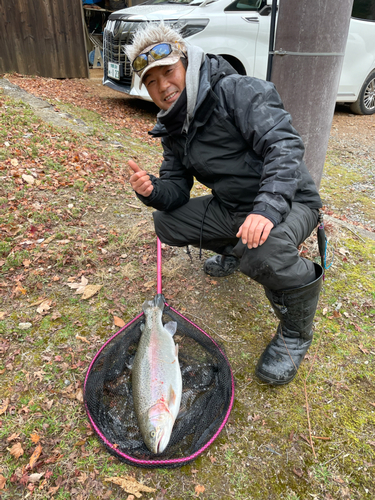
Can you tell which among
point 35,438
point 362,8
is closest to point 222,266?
point 35,438

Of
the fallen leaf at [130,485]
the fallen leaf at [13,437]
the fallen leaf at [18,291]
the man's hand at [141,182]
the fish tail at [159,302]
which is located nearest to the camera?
the fallen leaf at [130,485]

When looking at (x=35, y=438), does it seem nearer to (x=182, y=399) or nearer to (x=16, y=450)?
(x=16, y=450)

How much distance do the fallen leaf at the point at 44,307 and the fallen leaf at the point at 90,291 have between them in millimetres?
296

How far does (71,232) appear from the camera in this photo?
3896 mm

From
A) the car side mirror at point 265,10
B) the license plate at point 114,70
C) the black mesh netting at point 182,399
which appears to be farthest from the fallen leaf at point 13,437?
the car side mirror at point 265,10

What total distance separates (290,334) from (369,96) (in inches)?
376

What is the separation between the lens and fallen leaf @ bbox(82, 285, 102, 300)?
10.2 ft

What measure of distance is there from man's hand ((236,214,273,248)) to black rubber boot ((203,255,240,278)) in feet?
4.08

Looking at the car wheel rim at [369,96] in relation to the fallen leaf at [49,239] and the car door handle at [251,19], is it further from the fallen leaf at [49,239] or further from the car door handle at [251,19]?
the fallen leaf at [49,239]

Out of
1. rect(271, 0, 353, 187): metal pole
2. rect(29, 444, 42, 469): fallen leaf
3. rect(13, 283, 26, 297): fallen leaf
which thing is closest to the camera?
rect(29, 444, 42, 469): fallen leaf

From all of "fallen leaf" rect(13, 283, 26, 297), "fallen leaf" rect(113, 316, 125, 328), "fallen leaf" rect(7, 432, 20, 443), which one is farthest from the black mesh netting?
"fallen leaf" rect(13, 283, 26, 297)

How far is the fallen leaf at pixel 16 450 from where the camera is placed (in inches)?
78.6

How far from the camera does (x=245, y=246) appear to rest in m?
2.22

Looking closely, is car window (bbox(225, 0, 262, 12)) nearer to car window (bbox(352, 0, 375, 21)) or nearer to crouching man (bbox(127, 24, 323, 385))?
car window (bbox(352, 0, 375, 21))
